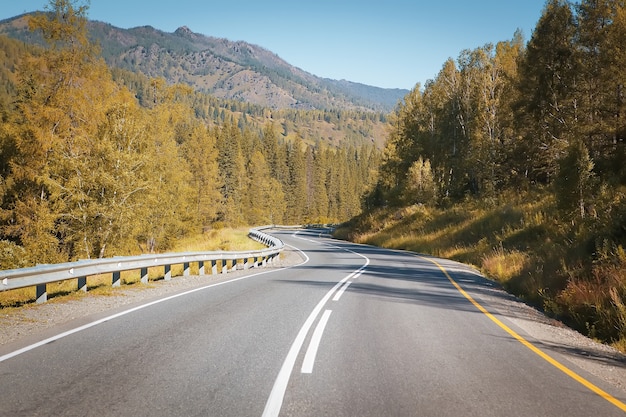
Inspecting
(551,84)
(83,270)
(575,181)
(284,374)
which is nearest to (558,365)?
(284,374)

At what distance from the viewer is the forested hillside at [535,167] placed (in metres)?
11.3

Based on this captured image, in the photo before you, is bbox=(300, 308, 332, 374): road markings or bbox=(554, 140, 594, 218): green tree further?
bbox=(554, 140, 594, 218): green tree

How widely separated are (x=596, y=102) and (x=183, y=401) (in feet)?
90.9

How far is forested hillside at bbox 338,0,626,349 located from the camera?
11.3m

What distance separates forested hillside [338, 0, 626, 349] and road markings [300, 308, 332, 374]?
492 centimetres

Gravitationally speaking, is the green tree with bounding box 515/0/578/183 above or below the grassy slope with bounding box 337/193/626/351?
above

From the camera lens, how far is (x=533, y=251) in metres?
18.3

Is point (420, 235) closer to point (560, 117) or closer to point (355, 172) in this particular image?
point (560, 117)

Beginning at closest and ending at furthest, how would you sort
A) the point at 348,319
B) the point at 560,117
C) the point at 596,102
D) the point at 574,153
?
the point at 348,319 < the point at 574,153 < the point at 596,102 < the point at 560,117

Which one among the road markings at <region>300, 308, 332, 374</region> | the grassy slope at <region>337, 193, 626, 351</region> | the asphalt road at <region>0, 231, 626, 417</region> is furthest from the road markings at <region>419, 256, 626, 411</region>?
the road markings at <region>300, 308, 332, 374</region>

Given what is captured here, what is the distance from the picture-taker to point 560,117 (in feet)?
87.1

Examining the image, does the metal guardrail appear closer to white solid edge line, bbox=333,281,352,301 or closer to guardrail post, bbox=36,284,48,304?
guardrail post, bbox=36,284,48,304

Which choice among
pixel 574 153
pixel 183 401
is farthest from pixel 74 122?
pixel 574 153

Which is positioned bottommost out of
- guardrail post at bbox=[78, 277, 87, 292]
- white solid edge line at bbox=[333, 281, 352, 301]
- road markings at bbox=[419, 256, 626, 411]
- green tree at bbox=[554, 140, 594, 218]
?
white solid edge line at bbox=[333, 281, 352, 301]
